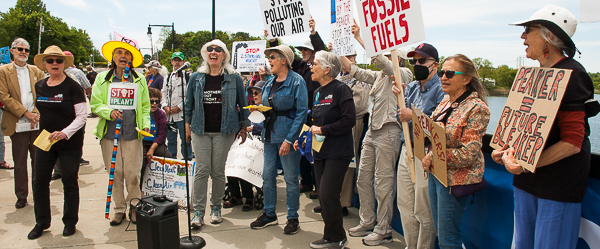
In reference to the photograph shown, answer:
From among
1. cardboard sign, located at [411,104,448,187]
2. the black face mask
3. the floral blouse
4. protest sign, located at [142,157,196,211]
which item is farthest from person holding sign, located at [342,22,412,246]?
protest sign, located at [142,157,196,211]

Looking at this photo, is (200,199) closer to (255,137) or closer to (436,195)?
(255,137)

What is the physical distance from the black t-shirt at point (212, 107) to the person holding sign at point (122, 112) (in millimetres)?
725

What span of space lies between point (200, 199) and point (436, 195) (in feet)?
9.49

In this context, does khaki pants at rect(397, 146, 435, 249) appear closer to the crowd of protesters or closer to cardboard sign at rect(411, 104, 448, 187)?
the crowd of protesters

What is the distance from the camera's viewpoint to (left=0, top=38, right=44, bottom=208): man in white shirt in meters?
5.51

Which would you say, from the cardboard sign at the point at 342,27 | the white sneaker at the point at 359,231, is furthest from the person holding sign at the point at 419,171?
the cardboard sign at the point at 342,27

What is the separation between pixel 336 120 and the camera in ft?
13.2

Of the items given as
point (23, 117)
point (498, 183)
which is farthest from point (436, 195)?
point (23, 117)

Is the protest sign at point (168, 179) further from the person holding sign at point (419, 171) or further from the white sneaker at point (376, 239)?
the person holding sign at point (419, 171)

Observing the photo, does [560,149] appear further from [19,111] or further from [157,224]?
[19,111]

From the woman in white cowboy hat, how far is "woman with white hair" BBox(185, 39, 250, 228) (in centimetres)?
123

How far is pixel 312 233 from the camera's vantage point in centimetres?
465

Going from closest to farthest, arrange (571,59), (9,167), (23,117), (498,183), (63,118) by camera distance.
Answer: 1. (571,59)
2. (498,183)
3. (63,118)
4. (23,117)
5. (9,167)

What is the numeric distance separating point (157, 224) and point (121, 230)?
133 cm
